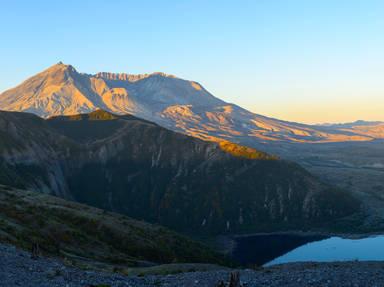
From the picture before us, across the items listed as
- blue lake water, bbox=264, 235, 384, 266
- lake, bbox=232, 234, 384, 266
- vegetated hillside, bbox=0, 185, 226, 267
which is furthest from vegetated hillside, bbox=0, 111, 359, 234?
vegetated hillside, bbox=0, 185, 226, 267

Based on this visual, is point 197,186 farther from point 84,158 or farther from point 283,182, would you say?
point 84,158

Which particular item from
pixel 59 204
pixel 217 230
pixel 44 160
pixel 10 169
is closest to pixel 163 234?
pixel 59 204

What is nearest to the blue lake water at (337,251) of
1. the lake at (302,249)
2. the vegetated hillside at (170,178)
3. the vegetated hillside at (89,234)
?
the lake at (302,249)

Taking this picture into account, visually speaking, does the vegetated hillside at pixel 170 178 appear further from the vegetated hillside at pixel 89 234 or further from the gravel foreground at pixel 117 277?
the gravel foreground at pixel 117 277

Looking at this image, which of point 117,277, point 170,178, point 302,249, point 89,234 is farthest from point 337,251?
point 117,277

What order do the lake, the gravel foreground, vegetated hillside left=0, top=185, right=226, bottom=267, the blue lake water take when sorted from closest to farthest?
the gravel foreground, vegetated hillside left=0, top=185, right=226, bottom=267, the blue lake water, the lake

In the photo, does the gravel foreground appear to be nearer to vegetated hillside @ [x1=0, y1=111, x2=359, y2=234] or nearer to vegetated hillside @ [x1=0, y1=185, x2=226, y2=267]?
vegetated hillside @ [x1=0, y1=185, x2=226, y2=267]
